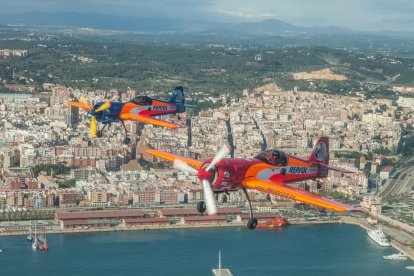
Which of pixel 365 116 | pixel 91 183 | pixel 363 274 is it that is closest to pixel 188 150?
pixel 91 183

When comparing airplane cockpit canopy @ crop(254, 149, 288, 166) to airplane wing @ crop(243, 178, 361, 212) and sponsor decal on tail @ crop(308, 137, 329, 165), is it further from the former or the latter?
sponsor decal on tail @ crop(308, 137, 329, 165)

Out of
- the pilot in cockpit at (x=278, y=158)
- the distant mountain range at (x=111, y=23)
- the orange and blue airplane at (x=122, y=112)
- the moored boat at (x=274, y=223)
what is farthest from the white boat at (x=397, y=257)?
the distant mountain range at (x=111, y=23)

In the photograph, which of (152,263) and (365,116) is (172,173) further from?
(365,116)

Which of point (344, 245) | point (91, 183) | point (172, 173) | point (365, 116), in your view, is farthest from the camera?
point (365, 116)

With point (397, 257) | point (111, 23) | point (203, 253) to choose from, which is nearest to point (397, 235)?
point (397, 257)

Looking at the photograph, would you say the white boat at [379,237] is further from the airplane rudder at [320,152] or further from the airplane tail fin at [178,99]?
the airplane rudder at [320,152]

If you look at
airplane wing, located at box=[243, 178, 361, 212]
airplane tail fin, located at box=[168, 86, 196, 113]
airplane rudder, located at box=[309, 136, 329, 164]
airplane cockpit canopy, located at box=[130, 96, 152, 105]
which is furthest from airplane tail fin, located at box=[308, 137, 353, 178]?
airplane tail fin, located at box=[168, 86, 196, 113]

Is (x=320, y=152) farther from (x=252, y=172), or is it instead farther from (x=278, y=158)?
(x=252, y=172)
